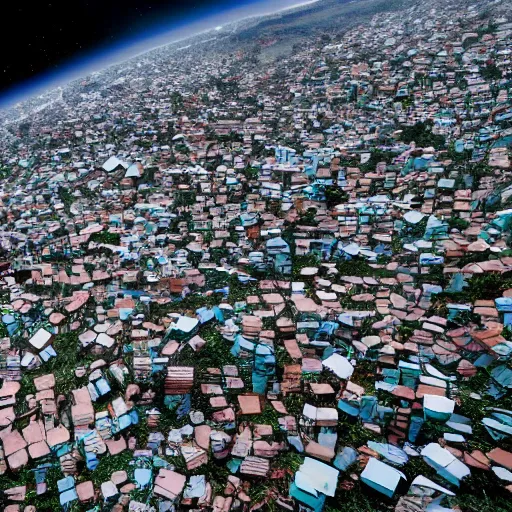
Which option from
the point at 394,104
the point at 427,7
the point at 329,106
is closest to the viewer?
the point at 394,104

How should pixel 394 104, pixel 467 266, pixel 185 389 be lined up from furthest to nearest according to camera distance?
pixel 394 104, pixel 467 266, pixel 185 389

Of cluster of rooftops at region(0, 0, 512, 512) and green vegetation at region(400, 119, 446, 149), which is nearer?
cluster of rooftops at region(0, 0, 512, 512)

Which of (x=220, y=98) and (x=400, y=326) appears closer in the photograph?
(x=400, y=326)

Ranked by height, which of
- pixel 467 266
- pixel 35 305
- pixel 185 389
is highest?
pixel 35 305

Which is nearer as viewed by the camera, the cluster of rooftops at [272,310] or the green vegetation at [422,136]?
the cluster of rooftops at [272,310]

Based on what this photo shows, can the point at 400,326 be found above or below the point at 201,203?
below

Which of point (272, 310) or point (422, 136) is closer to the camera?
point (272, 310)

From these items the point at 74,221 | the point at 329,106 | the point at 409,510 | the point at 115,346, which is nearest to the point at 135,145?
the point at 74,221

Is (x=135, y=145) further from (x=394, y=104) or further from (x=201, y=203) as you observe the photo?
(x=394, y=104)
